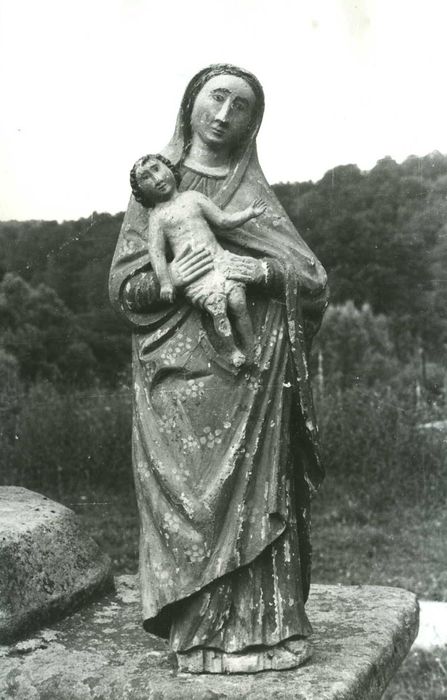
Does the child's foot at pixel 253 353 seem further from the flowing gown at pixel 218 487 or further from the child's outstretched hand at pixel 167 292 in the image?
the child's outstretched hand at pixel 167 292

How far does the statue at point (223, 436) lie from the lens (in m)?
3.66

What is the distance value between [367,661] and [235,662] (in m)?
0.49

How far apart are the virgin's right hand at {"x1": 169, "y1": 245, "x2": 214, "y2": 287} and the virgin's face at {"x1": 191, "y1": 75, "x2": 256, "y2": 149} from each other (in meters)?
0.46

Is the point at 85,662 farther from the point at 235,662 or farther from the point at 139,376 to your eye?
the point at 139,376

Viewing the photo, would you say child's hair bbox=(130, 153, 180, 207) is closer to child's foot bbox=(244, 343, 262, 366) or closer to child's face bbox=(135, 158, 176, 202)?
child's face bbox=(135, 158, 176, 202)

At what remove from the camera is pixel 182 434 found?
12.2 feet

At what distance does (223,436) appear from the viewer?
3.71 meters

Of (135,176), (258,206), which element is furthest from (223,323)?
(135,176)

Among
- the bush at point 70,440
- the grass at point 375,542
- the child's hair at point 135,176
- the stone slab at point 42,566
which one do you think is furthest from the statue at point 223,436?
the bush at point 70,440

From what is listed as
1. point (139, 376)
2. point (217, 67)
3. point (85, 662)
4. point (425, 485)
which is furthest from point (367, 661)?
point (425, 485)

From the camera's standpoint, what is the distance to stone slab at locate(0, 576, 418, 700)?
3598 millimetres

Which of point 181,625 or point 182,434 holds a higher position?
point 182,434

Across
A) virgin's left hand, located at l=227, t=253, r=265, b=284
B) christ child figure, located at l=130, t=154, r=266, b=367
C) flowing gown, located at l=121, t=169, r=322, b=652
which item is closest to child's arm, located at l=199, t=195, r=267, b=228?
christ child figure, located at l=130, t=154, r=266, b=367

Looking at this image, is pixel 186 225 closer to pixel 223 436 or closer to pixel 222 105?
pixel 222 105
